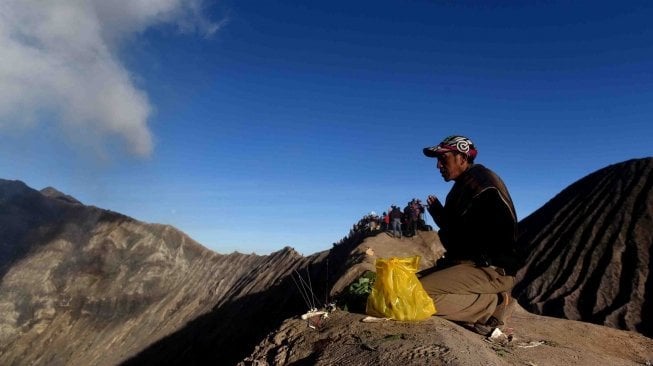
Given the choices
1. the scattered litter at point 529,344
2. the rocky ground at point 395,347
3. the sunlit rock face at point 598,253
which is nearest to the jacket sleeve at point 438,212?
the rocky ground at point 395,347

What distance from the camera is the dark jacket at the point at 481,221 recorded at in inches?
184

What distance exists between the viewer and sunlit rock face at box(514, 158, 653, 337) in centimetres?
3116

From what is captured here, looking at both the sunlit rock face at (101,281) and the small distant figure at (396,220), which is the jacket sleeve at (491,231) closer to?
the small distant figure at (396,220)

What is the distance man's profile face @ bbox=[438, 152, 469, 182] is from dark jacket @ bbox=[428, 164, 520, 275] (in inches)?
4.2

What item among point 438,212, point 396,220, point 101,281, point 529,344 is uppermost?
point 101,281

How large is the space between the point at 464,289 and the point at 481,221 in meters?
0.90

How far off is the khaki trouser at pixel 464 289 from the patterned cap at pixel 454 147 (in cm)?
132

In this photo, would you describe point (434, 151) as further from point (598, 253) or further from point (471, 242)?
point (598, 253)

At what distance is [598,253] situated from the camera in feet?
121

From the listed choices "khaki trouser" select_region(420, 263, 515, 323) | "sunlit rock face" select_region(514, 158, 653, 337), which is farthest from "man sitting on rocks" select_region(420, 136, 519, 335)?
"sunlit rock face" select_region(514, 158, 653, 337)

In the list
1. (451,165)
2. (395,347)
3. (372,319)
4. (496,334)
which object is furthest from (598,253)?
(395,347)

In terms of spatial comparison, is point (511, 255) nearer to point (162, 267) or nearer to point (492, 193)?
point (492, 193)

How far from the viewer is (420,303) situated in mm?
4906

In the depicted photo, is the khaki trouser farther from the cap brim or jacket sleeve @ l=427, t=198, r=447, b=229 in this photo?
the cap brim
